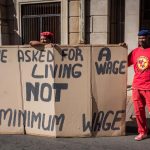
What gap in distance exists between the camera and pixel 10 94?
6680mm

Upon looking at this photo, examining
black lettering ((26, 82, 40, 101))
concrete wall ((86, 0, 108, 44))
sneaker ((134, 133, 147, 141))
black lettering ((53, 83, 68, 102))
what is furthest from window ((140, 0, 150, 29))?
black lettering ((26, 82, 40, 101))

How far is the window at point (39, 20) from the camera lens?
11.3 meters

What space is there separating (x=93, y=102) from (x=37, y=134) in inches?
43.1

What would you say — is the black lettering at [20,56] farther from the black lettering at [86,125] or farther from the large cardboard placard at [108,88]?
the black lettering at [86,125]

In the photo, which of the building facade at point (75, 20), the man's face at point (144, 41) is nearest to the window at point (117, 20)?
the building facade at point (75, 20)

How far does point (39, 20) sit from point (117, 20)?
7.66 feet

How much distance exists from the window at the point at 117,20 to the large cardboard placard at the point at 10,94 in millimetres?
4648

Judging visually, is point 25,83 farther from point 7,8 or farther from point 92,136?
point 7,8

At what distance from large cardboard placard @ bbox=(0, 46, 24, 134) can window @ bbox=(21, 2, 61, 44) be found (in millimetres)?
4828

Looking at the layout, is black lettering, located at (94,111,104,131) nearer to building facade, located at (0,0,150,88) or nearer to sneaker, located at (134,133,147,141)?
sneaker, located at (134,133,147,141)

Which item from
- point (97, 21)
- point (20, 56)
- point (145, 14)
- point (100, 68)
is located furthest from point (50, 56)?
point (145, 14)

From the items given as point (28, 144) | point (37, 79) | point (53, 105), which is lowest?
point (28, 144)

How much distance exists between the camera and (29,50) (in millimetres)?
6547

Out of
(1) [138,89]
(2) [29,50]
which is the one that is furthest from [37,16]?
(1) [138,89]
